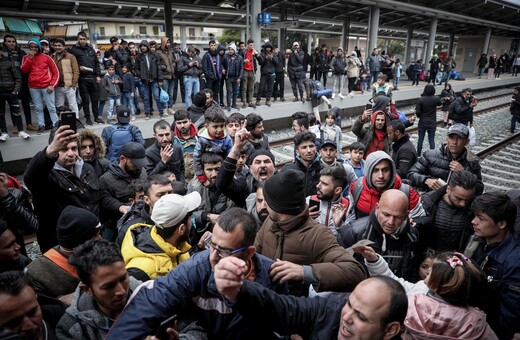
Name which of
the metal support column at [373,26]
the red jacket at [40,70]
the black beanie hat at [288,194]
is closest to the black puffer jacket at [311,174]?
the black beanie hat at [288,194]

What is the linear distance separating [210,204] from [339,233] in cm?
144

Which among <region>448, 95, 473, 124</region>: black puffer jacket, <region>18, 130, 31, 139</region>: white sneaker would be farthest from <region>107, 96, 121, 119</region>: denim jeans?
<region>448, 95, 473, 124</region>: black puffer jacket

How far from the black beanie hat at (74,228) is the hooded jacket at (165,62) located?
8.28 m

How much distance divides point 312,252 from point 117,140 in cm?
457

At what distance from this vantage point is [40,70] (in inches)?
313

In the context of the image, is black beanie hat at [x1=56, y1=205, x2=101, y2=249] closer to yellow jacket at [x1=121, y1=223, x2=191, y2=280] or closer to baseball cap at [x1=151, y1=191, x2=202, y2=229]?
yellow jacket at [x1=121, y1=223, x2=191, y2=280]

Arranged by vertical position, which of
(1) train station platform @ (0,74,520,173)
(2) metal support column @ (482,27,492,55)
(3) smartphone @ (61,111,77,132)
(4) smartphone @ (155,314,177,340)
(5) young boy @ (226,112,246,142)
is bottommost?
(1) train station platform @ (0,74,520,173)

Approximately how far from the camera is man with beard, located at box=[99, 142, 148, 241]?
13.6ft

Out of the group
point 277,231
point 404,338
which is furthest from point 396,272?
point 277,231

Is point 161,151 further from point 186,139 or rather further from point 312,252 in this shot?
point 312,252

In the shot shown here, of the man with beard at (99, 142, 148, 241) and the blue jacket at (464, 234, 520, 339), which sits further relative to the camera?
the man with beard at (99, 142, 148, 241)

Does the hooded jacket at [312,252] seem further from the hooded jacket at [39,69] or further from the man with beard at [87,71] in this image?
the man with beard at [87,71]

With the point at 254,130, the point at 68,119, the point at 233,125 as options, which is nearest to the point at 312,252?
the point at 68,119

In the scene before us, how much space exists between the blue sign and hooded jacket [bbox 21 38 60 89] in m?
7.46
